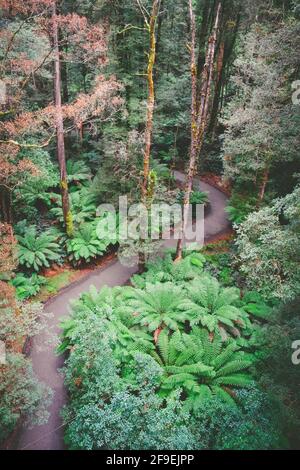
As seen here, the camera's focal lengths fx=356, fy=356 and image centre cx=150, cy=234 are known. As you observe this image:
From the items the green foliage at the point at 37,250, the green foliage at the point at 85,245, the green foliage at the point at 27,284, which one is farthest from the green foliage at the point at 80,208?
the green foliage at the point at 27,284

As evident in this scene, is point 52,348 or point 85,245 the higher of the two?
point 85,245

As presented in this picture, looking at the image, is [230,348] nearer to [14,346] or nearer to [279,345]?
[279,345]

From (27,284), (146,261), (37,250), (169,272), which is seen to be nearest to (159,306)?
(169,272)

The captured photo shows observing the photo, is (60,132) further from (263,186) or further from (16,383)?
(16,383)

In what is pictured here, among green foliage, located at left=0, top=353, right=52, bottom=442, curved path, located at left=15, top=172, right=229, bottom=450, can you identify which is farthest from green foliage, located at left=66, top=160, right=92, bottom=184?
green foliage, located at left=0, top=353, right=52, bottom=442

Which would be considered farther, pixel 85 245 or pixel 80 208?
pixel 80 208

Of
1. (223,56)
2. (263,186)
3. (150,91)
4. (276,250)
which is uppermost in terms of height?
(223,56)
